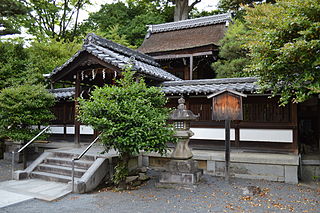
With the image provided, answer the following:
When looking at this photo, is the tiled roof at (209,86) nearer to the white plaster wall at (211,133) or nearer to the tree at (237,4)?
the white plaster wall at (211,133)

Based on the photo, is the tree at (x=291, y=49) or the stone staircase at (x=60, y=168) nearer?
the tree at (x=291, y=49)

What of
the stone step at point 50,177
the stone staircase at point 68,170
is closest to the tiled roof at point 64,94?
the stone staircase at point 68,170

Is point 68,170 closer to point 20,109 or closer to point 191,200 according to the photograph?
point 20,109

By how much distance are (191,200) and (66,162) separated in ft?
15.7

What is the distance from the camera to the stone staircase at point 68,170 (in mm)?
6941

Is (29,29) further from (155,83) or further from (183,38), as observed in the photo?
(155,83)

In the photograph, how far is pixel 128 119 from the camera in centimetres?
629

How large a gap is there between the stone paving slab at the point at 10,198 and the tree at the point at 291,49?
7.32 metres

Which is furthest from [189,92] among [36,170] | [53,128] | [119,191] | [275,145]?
[53,128]

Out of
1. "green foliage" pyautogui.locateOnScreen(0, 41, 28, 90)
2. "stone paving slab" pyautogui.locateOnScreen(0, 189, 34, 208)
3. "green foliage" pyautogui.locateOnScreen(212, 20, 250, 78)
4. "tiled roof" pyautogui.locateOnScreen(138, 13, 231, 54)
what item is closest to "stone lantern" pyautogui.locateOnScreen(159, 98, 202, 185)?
"stone paving slab" pyautogui.locateOnScreen(0, 189, 34, 208)

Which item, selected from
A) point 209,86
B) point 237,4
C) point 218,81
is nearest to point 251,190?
point 209,86

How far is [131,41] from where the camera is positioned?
2545 centimetres

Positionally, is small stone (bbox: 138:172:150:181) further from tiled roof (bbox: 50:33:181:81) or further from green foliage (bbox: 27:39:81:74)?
green foliage (bbox: 27:39:81:74)

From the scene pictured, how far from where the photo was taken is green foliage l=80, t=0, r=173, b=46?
24969mm
